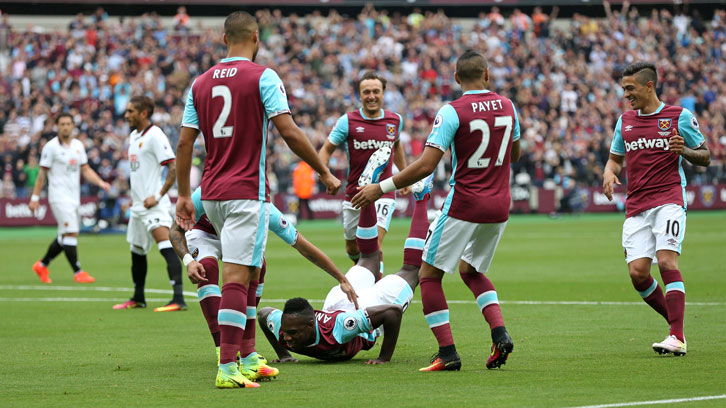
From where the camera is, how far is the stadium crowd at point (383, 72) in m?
35.6

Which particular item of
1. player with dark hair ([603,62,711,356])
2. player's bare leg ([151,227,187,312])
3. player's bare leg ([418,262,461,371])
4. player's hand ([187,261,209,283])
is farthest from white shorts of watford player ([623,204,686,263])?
player's bare leg ([151,227,187,312])

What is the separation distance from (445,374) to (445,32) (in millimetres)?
39610

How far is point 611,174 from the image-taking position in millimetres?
9328

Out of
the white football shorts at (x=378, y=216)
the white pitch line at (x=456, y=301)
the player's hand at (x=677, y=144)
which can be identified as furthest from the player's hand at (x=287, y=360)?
the white pitch line at (x=456, y=301)

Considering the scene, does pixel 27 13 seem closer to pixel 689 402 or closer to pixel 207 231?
pixel 207 231

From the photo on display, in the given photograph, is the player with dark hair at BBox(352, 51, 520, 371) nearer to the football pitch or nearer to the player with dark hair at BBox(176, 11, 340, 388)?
the football pitch

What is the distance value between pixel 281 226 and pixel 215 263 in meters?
0.87

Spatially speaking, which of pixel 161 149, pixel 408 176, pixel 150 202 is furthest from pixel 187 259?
pixel 161 149

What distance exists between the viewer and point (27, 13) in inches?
1725

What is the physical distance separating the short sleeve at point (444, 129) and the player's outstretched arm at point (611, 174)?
209 cm

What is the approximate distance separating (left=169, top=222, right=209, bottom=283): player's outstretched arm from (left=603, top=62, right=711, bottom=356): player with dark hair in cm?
389

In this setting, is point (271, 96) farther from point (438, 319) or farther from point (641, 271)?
point (641, 271)

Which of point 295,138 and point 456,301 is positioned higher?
point 295,138

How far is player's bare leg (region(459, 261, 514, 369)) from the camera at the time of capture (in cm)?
764
